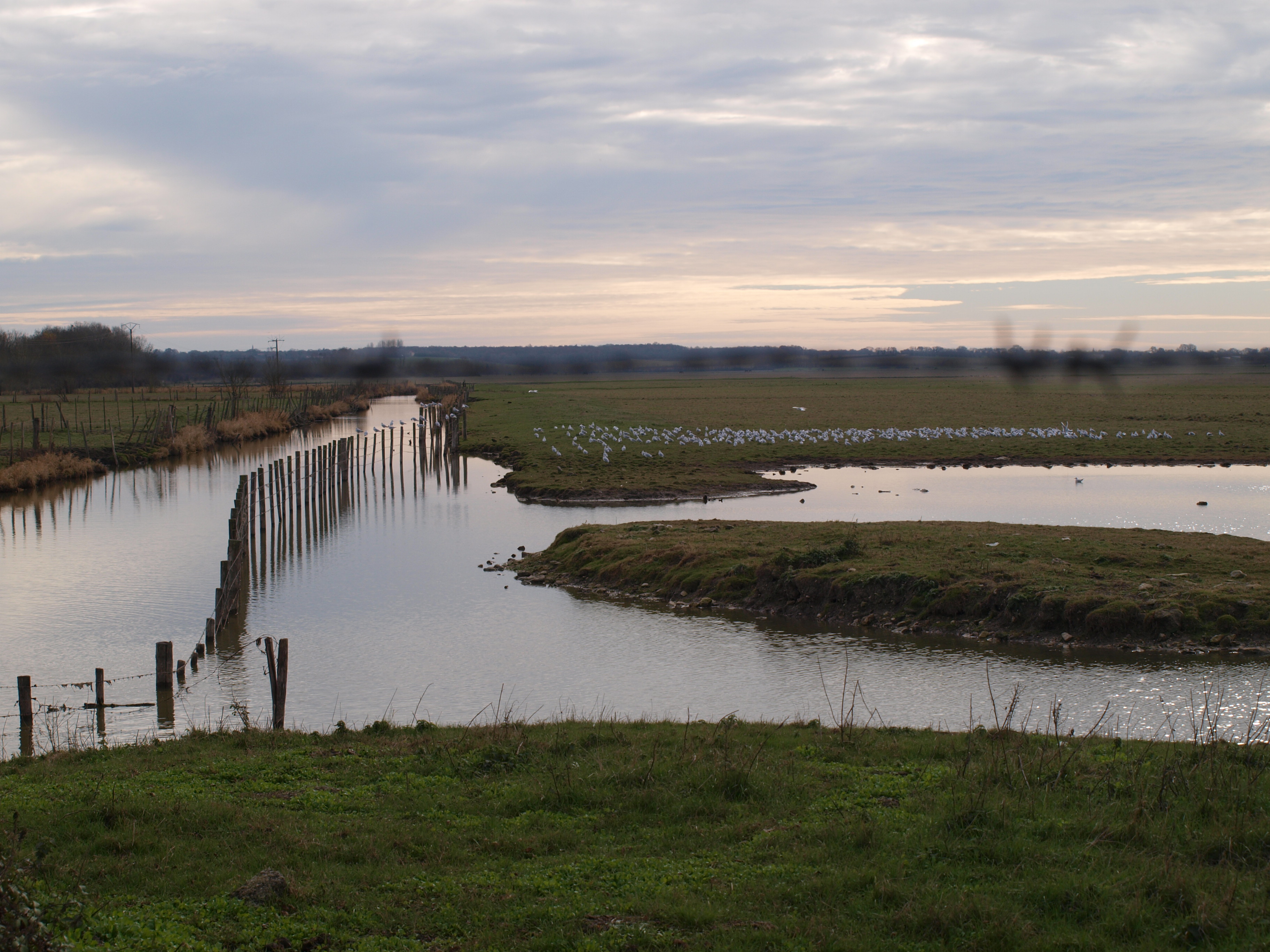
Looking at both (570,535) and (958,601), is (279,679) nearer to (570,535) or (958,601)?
(958,601)

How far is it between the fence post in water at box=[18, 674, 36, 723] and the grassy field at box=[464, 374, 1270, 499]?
39.0 feet

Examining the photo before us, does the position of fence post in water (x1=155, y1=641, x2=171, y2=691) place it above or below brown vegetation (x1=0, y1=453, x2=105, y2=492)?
below

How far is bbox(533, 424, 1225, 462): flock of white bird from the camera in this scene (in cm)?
4831

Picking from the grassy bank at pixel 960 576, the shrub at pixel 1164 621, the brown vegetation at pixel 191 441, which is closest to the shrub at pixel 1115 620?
the grassy bank at pixel 960 576

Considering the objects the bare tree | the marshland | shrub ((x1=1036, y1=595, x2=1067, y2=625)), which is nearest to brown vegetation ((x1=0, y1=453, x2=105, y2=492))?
the marshland

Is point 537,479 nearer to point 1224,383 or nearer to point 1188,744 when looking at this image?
point 1188,744

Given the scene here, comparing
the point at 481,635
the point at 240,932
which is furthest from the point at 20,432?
the point at 240,932

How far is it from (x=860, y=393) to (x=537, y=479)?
6602 centimetres

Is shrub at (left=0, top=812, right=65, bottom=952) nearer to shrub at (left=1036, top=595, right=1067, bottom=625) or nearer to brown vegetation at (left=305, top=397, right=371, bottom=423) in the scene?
shrub at (left=1036, top=595, right=1067, bottom=625)

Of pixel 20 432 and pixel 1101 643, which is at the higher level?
pixel 20 432

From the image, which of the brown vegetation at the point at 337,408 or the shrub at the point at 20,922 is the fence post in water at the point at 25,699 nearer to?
the shrub at the point at 20,922

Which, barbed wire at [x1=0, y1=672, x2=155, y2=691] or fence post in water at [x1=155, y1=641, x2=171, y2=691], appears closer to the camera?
fence post in water at [x1=155, y1=641, x2=171, y2=691]

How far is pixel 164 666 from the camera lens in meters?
13.0

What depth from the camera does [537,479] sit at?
37.4m
